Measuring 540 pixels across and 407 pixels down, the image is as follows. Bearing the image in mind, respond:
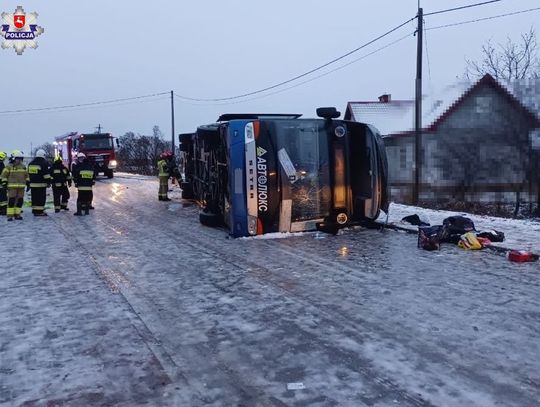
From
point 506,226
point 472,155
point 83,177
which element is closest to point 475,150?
point 472,155

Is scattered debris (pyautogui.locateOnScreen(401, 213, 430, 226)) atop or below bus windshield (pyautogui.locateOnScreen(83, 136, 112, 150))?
below

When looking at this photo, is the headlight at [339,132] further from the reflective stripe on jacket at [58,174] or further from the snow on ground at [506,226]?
→ the reflective stripe on jacket at [58,174]

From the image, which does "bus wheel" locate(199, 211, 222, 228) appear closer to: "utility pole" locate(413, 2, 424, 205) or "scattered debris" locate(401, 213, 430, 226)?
"scattered debris" locate(401, 213, 430, 226)

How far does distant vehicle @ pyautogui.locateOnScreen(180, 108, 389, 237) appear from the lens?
9.38 m

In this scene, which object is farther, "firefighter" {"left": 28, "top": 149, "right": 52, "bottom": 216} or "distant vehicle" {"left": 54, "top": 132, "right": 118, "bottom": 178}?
"distant vehicle" {"left": 54, "top": 132, "right": 118, "bottom": 178}

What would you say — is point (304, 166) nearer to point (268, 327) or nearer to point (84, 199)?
point (268, 327)

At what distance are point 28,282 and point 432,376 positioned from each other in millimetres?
4869

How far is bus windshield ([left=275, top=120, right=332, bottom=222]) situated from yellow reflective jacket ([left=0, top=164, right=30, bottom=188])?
7.01m

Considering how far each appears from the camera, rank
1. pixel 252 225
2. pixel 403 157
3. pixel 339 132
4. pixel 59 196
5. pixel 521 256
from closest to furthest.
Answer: pixel 521 256 → pixel 252 225 → pixel 339 132 → pixel 59 196 → pixel 403 157

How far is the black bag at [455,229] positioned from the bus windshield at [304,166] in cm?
210

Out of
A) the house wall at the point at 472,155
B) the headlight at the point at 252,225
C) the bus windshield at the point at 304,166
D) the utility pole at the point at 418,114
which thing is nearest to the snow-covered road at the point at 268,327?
the headlight at the point at 252,225

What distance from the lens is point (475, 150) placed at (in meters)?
17.7

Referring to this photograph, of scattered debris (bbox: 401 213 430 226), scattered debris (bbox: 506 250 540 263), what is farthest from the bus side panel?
scattered debris (bbox: 506 250 540 263)

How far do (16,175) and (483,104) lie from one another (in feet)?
48.3
